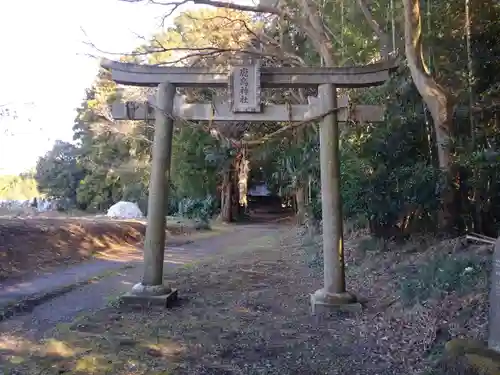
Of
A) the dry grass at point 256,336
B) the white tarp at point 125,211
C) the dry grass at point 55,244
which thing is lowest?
the dry grass at point 256,336

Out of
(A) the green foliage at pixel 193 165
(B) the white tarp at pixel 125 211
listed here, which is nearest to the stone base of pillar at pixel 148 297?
(A) the green foliage at pixel 193 165

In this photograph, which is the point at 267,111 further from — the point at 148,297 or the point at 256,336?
the point at 256,336

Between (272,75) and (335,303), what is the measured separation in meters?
3.76

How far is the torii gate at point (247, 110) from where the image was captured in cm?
820

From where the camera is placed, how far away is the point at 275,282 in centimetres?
1098

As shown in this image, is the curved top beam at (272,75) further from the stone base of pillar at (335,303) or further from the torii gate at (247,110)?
the stone base of pillar at (335,303)

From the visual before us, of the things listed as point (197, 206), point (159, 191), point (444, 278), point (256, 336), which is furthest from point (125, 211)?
point (444, 278)

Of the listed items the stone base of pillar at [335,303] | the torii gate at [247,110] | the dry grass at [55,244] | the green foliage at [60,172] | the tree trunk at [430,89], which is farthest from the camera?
the green foliage at [60,172]

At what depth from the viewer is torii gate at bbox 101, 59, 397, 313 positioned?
26.9 feet

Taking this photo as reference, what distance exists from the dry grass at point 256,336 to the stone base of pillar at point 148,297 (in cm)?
18

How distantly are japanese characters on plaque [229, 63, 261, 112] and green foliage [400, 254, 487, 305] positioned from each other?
3.69 metres

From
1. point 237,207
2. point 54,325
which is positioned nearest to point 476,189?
point 54,325

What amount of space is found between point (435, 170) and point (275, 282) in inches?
156

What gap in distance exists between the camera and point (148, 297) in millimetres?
8086
